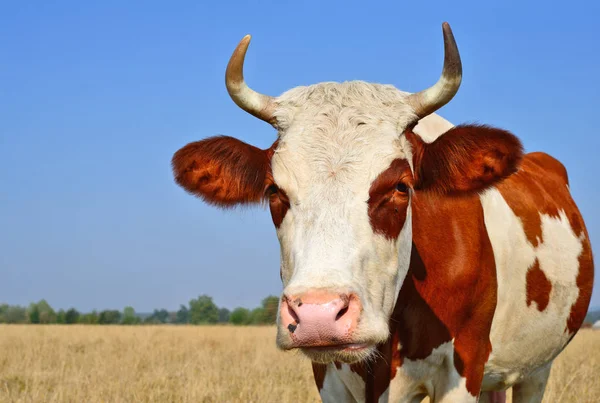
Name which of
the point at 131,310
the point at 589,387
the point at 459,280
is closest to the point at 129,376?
the point at 589,387

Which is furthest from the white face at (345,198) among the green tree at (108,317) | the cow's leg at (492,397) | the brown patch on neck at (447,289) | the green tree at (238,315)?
the green tree at (238,315)

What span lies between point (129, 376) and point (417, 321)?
6.67m

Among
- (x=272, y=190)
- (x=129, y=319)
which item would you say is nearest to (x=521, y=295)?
(x=272, y=190)

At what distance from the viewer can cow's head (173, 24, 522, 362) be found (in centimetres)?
349

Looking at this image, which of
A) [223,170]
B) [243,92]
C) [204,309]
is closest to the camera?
[243,92]

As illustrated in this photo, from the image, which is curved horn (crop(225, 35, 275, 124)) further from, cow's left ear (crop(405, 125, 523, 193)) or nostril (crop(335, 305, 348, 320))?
nostril (crop(335, 305, 348, 320))

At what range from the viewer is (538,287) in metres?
6.18

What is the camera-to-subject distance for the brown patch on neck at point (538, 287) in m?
6.06

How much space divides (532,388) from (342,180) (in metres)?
4.43

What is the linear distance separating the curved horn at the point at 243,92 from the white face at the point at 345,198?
14 centimetres

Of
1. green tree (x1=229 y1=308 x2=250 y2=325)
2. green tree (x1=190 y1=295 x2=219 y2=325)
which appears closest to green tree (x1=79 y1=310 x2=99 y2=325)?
green tree (x1=229 y1=308 x2=250 y2=325)

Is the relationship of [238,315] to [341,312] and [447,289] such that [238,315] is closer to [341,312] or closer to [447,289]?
[447,289]

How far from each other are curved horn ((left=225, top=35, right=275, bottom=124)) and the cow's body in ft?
3.88

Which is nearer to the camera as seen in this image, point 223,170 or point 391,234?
point 391,234
